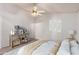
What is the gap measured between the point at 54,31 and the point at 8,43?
557 mm

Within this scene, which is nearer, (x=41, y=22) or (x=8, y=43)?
(x=8, y=43)

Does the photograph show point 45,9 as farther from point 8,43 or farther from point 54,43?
point 8,43

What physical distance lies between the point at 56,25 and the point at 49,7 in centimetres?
23

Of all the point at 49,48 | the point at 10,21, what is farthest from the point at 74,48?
the point at 10,21

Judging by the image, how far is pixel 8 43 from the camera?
1548mm

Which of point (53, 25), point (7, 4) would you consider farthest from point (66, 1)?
point (7, 4)

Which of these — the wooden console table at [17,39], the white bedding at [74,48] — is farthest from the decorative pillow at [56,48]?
the wooden console table at [17,39]

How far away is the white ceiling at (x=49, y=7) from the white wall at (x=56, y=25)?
0.19 ft

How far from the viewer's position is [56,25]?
1640 mm

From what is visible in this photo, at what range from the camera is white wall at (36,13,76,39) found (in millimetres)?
1606

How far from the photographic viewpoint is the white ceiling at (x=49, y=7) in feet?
5.14

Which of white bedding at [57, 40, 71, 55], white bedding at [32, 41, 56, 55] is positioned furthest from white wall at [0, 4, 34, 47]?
white bedding at [57, 40, 71, 55]

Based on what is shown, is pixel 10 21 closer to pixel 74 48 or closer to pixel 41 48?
pixel 41 48

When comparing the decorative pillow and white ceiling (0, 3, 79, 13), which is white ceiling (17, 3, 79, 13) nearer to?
white ceiling (0, 3, 79, 13)
